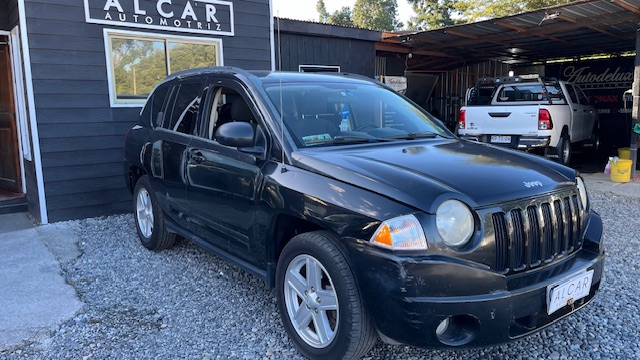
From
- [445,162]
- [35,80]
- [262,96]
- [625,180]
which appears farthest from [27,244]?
[625,180]

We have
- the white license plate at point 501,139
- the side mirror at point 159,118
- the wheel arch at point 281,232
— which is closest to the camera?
the wheel arch at point 281,232

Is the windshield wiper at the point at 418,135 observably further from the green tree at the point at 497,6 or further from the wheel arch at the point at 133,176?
the green tree at the point at 497,6

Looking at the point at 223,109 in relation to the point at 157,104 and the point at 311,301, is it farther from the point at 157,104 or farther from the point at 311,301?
the point at 311,301

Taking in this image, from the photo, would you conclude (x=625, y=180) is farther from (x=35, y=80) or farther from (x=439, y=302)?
(x=35, y=80)

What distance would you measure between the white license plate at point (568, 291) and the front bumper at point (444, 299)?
0.06 meters

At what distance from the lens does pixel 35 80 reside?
573 cm

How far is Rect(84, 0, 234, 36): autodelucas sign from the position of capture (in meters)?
6.14

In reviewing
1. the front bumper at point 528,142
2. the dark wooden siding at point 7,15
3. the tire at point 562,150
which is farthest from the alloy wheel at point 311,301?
the tire at point 562,150

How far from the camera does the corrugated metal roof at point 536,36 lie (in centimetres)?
886

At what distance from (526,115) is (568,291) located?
297 inches

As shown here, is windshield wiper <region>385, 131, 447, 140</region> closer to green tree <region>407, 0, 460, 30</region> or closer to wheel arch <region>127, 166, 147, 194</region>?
wheel arch <region>127, 166, 147, 194</region>

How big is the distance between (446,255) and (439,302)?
0.73 ft

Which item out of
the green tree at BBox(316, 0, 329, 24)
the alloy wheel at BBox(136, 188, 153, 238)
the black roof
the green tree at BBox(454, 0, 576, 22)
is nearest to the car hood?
the black roof

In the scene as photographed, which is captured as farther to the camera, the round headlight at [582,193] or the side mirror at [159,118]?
the side mirror at [159,118]
